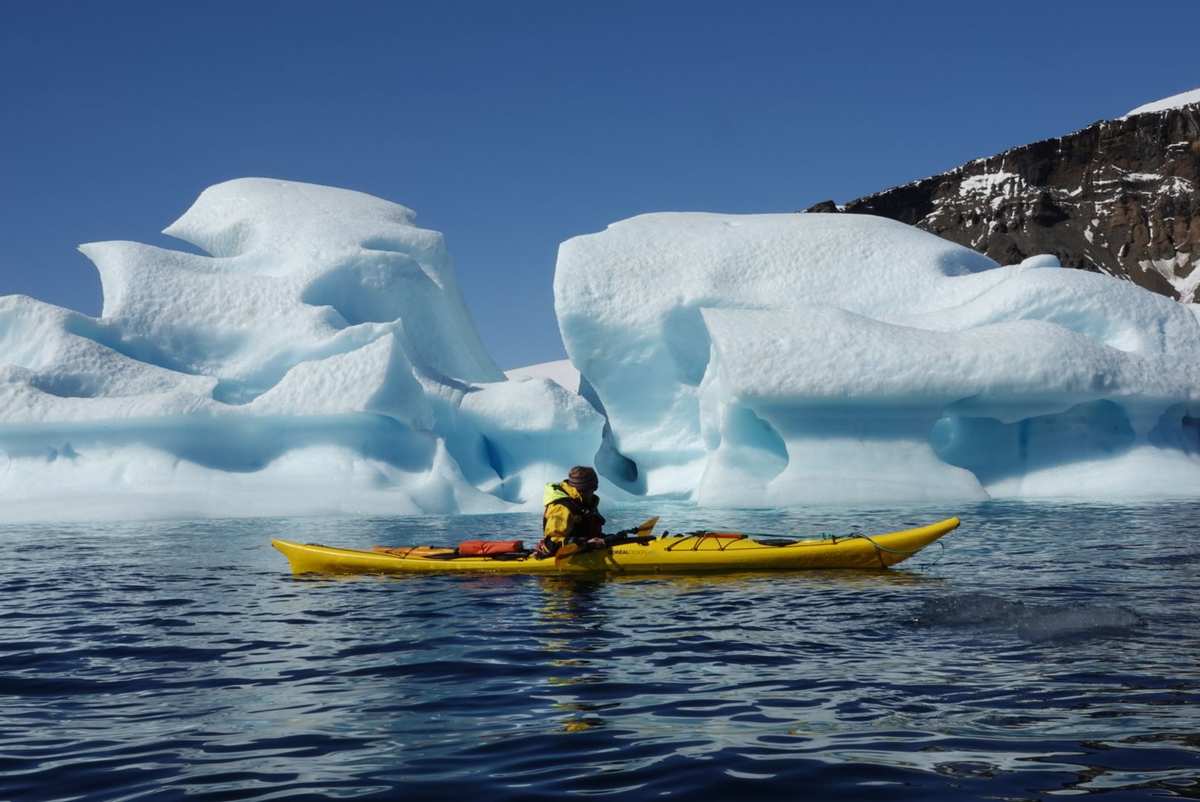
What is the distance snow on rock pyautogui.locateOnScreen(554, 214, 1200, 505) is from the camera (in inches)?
702

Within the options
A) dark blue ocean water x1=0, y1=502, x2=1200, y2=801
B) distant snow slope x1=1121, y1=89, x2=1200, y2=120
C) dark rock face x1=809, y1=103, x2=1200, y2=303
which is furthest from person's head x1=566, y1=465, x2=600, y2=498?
distant snow slope x1=1121, y1=89, x2=1200, y2=120

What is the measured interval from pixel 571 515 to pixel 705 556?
1134 mm

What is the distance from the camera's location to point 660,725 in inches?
164

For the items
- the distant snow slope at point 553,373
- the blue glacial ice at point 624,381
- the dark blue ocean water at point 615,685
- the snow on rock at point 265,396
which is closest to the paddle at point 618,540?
the dark blue ocean water at point 615,685

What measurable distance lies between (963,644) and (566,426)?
14.6 metres

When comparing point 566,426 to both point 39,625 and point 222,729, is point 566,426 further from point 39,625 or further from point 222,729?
point 222,729

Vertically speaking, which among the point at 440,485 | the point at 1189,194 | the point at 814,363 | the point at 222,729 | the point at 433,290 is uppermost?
the point at 1189,194

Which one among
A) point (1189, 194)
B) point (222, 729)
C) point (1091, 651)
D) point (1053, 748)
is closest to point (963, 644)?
point (1091, 651)

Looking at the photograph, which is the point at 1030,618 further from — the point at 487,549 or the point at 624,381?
the point at 624,381

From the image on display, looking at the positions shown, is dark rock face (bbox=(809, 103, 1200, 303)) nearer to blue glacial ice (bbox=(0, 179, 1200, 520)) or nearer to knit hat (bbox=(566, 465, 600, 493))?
blue glacial ice (bbox=(0, 179, 1200, 520))

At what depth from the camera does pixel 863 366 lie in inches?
697

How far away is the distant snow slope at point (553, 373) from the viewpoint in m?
39.3

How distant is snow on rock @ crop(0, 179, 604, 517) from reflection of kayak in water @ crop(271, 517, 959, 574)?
8634mm

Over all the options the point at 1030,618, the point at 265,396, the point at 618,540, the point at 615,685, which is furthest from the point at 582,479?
the point at 265,396
